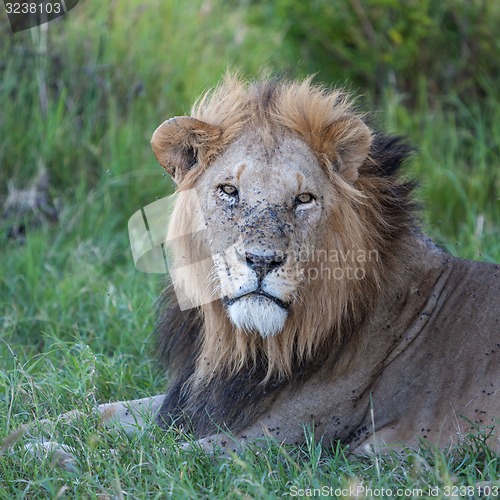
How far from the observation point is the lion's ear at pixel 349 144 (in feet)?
12.4

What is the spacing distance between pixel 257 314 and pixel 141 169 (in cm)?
388

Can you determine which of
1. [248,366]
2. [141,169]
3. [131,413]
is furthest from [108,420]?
[141,169]

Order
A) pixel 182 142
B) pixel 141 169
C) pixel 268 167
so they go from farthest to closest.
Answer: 1. pixel 141 169
2. pixel 182 142
3. pixel 268 167

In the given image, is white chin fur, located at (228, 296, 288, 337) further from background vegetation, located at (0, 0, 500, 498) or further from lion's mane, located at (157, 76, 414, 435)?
background vegetation, located at (0, 0, 500, 498)

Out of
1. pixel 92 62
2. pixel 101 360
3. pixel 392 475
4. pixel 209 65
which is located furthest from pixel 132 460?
pixel 209 65

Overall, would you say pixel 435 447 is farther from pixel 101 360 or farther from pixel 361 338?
pixel 101 360

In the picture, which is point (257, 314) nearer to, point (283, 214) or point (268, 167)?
point (283, 214)

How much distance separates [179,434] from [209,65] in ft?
17.3

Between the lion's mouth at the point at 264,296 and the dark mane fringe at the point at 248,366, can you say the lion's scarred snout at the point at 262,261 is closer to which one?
the lion's mouth at the point at 264,296

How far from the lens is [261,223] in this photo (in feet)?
11.6

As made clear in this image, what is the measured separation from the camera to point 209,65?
8484 mm

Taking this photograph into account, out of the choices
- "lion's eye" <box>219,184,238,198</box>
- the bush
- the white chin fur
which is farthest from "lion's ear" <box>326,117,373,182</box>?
the bush

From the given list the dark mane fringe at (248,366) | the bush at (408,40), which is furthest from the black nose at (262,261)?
the bush at (408,40)

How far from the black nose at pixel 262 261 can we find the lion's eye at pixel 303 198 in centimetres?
31
